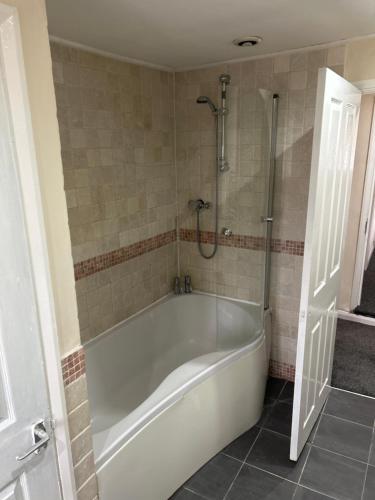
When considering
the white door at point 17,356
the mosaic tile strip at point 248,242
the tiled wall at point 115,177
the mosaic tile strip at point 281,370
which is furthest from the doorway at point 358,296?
the white door at point 17,356

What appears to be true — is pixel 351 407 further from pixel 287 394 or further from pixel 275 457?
pixel 275 457

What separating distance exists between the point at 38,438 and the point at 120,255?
146cm

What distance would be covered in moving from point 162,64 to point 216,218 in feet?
3.69

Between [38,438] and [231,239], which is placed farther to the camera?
[231,239]

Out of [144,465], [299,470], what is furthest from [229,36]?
[299,470]

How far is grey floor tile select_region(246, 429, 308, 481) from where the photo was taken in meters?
2.05

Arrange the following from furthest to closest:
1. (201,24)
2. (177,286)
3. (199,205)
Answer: (177,286) < (199,205) < (201,24)

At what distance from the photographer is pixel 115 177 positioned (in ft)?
7.70

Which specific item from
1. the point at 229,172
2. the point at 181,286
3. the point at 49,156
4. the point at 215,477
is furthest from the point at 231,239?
the point at 49,156

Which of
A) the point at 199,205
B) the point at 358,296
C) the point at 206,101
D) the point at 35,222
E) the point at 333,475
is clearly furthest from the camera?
the point at 358,296

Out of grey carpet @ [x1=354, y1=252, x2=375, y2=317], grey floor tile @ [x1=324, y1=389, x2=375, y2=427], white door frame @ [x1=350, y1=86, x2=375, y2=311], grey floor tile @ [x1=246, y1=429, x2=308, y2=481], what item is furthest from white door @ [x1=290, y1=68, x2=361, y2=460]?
grey carpet @ [x1=354, y1=252, x2=375, y2=317]

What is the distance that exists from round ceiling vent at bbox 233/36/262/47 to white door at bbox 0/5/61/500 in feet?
4.71

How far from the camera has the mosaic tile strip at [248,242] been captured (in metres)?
2.57

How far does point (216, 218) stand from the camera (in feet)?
9.23
